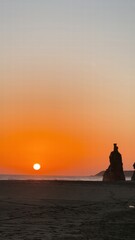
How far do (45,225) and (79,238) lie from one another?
83.4 inches

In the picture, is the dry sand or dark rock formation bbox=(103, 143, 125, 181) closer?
the dry sand

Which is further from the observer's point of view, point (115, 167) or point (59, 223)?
point (115, 167)

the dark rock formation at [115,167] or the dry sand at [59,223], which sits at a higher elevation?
the dark rock formation at [115,167]

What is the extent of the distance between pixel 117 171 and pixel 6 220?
5187cm

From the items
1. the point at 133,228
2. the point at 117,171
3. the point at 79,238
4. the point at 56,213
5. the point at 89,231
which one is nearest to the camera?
the point at 79,238

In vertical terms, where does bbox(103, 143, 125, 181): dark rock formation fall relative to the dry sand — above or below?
above

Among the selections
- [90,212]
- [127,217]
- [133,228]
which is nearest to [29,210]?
[90,212]

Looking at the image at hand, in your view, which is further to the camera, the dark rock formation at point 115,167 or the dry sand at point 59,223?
the dark rock formation at point 115,167

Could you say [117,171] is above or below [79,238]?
above

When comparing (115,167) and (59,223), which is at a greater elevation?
(115,167)

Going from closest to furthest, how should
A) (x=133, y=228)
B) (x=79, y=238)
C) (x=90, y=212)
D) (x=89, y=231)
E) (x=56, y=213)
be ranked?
(x=79, y=238) < (x=89, y=231) < (x=133, y=228) < (x=56, y=213) < (x=90, y=212)

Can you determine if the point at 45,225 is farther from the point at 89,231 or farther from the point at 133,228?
the point at 133,228

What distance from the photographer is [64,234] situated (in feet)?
37.4

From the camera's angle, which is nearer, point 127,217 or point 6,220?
point 6,220
